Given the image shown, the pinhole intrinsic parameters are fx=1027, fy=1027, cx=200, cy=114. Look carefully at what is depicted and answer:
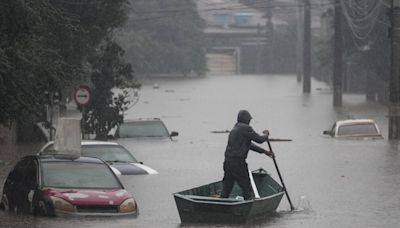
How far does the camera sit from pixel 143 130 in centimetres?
3303

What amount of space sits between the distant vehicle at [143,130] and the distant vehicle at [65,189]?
15169mm

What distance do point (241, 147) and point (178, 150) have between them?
15771 mm

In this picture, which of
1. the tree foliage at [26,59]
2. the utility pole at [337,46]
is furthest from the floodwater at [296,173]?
the utility pole at [337,46]

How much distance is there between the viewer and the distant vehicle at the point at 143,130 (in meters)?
32.8

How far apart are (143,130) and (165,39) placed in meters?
94.4

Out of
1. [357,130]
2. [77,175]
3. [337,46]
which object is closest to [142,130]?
[357,130]

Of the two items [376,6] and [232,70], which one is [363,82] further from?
[232,70]

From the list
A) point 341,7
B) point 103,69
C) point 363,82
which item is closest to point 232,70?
point 363,82

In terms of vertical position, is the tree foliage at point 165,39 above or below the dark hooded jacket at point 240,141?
below

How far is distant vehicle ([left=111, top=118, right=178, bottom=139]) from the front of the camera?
32844 millimetres

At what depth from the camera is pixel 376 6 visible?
2334 inches

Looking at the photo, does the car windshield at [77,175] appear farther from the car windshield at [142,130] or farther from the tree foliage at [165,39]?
the tree foliage at [165,39]

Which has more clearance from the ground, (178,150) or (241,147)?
(241,147)

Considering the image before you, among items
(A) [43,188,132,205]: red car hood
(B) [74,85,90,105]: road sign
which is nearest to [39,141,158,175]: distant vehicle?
(A) [43,188,132,205]: red car hood
